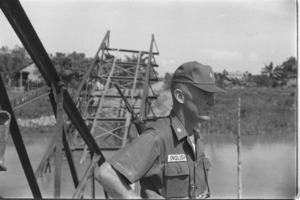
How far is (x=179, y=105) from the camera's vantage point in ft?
4.33

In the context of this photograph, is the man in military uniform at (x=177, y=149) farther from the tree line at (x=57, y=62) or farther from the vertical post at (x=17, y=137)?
the tree line at (x=57, y=62)

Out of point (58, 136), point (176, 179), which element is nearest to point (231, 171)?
point (58, 136)

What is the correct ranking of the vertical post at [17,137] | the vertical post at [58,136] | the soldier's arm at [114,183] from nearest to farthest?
1. the soldier's arm at [114,183]
2. the vertical post at [17,137]
3. the vertical post at [58,136]

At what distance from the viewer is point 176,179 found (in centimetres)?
127

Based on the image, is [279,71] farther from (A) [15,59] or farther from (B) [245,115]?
(A) [15,59]

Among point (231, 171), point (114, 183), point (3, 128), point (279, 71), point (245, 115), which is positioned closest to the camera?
point (114, 183)

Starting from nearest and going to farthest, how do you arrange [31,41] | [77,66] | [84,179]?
[31,41]
[84,179]
[77,66]

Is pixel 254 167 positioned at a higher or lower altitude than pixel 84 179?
lower

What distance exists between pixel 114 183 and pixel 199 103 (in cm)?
40

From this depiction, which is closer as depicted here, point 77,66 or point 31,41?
point 31,41

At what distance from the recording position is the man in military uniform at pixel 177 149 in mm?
1155

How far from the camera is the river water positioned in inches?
309

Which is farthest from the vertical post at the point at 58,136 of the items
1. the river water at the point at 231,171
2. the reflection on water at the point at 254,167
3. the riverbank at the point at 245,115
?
the riverbank at the point at 245,115


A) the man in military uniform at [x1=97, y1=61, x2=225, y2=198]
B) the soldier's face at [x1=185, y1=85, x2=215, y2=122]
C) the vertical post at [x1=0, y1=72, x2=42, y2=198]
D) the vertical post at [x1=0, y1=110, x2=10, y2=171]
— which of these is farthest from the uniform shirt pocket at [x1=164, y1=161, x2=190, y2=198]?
the vertical post at [x1=0, y1=72, x2=42, y2=198]
